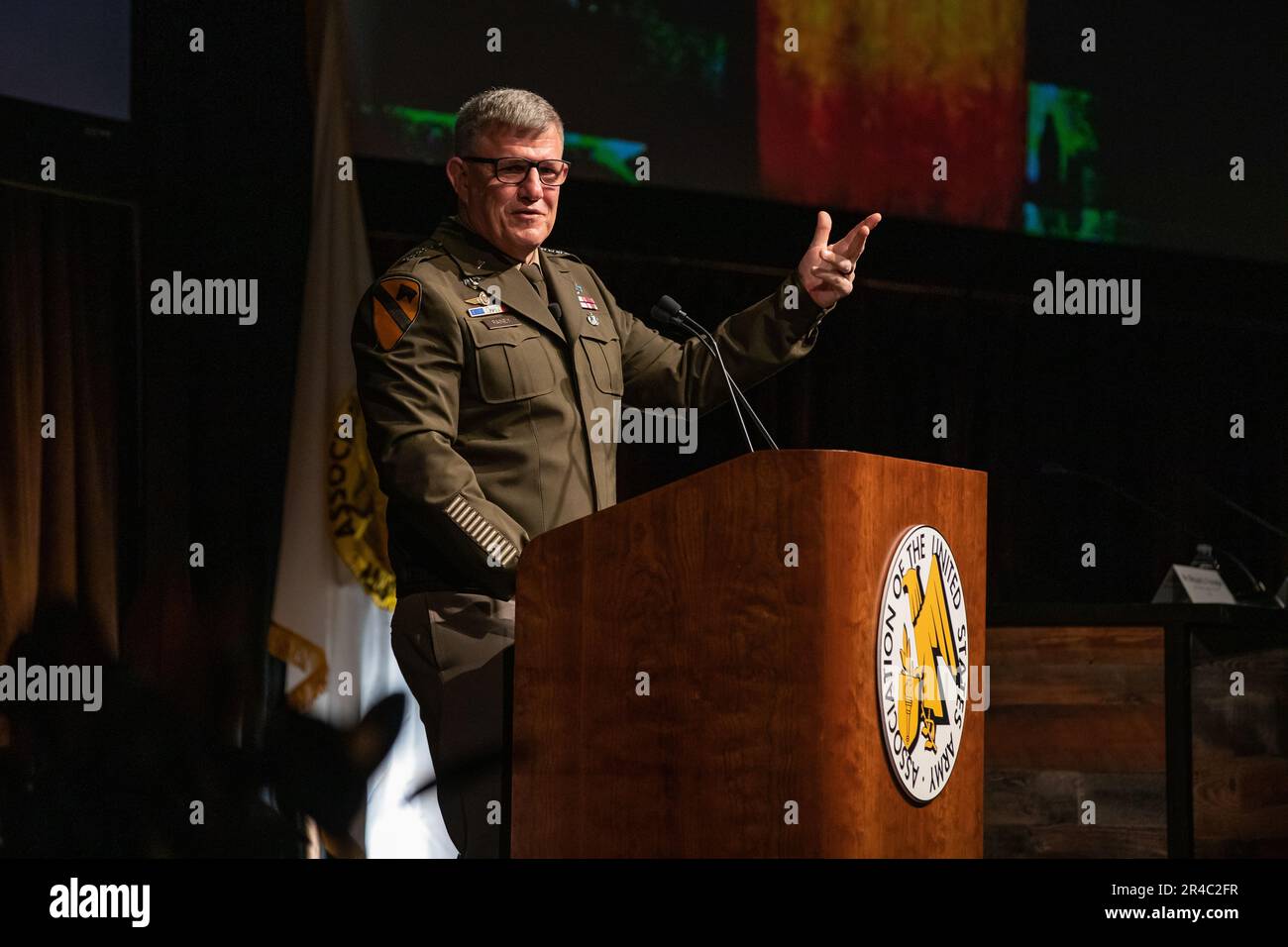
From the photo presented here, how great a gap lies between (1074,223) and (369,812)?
2.57 metres

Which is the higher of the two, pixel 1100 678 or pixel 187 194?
pixel 187 194

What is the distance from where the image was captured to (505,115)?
2.82 m

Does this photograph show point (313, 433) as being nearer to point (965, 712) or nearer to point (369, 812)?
point (369, 812)

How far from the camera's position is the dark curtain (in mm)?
3844

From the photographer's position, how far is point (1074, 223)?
4859mm

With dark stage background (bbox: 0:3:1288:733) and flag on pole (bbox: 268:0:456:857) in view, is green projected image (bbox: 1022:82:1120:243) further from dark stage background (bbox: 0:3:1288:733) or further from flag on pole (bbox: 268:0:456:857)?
flag on pole (bbox: 268:0:456:857)

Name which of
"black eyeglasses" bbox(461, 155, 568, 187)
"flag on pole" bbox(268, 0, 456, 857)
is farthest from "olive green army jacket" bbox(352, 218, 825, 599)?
"flag on pole" bbox(268, 0, 456, 857)

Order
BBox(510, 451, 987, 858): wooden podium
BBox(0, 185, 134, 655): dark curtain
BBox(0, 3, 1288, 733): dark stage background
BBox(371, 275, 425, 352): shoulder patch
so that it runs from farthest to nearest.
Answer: BBox(0, 3, 1288, 733): dark stage background
BBox(0, 185, 134, 655): dark curtain
BBox(371, 275, 425, 352): shoulder patch
BBox(510, 451, 987, 858): wooden podium

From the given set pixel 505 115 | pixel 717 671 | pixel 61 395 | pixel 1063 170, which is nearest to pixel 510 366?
pixel 505 115

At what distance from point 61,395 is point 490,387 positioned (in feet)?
5.32

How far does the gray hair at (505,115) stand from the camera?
282 cm

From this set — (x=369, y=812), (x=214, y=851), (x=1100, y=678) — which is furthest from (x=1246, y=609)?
(x=214, y=851)

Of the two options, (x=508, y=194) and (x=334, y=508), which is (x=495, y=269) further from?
(x=334, y=508)

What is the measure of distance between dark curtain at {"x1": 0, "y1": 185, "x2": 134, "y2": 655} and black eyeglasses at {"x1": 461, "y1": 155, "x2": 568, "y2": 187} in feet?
5.05
